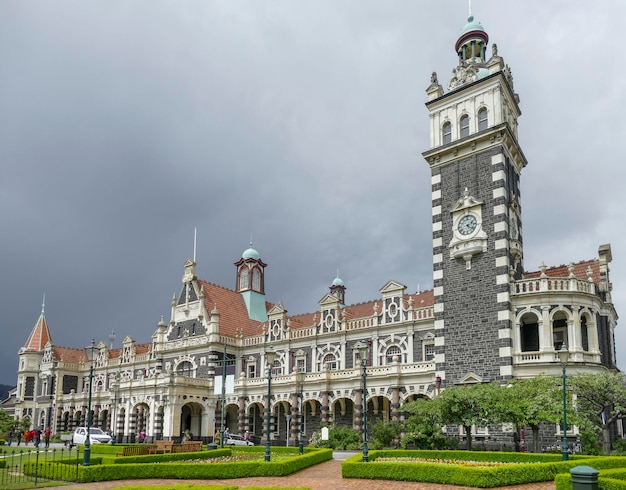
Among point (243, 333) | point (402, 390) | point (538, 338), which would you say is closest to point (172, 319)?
point (243, 333)

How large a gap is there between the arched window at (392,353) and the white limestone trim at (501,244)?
43.9ft

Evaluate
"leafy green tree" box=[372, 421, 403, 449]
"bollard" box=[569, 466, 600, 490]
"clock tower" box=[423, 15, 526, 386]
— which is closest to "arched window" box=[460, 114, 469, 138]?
"clock tower" box=[423, 15, 526, 386]

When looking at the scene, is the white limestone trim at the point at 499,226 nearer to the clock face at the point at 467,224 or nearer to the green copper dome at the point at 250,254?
the clock face at the point at 467,224

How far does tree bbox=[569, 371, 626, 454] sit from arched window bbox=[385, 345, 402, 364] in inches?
694

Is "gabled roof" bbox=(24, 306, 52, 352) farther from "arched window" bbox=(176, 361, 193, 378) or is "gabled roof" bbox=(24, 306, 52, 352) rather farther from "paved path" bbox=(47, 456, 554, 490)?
"paved path" bbox=(47, 456, 554, 490)

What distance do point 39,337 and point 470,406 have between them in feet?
237

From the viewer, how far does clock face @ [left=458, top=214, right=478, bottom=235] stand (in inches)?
1623

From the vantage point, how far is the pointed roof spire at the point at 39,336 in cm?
8494

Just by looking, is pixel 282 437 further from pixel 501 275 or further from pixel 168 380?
pixel 501 275

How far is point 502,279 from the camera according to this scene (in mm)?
38781

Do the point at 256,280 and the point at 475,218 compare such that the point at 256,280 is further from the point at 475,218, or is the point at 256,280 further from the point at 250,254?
the point at 475,218

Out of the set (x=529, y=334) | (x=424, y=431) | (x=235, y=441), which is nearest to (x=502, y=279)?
(x=529, y=334)

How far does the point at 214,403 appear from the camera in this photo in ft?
188

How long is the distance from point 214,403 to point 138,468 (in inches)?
1192
